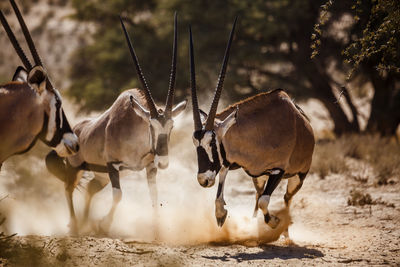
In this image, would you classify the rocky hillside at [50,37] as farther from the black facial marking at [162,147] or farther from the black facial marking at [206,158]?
the black facial marking at [206,158]

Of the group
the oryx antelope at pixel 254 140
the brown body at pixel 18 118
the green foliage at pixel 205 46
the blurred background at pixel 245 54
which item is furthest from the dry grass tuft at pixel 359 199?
the green foliage at pixel 205 46

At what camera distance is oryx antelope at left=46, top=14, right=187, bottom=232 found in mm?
6691

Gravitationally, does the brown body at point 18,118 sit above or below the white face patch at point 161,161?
above

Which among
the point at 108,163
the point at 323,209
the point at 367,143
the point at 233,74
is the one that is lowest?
the point at 323,209

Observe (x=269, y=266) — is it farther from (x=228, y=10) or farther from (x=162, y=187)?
(x=228, y=10)

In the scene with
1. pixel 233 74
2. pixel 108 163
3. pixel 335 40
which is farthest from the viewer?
pixel 233 74

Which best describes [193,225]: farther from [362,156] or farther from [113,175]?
[362,156]

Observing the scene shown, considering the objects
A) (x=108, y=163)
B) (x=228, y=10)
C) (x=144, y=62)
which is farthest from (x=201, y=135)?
(x=144, y=62)

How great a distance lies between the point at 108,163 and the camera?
283 inches

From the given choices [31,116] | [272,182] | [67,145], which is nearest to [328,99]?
[272,182]

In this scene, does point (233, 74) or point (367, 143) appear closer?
point (367, 143)

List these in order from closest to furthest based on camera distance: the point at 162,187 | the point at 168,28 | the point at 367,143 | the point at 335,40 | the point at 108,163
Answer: the point at 108,163, the point at 162,187, the point at 367,143, the point at 335,40, the point at 168,28

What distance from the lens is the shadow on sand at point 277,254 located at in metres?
5.85

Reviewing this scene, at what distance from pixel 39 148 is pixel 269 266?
26.7 ft
